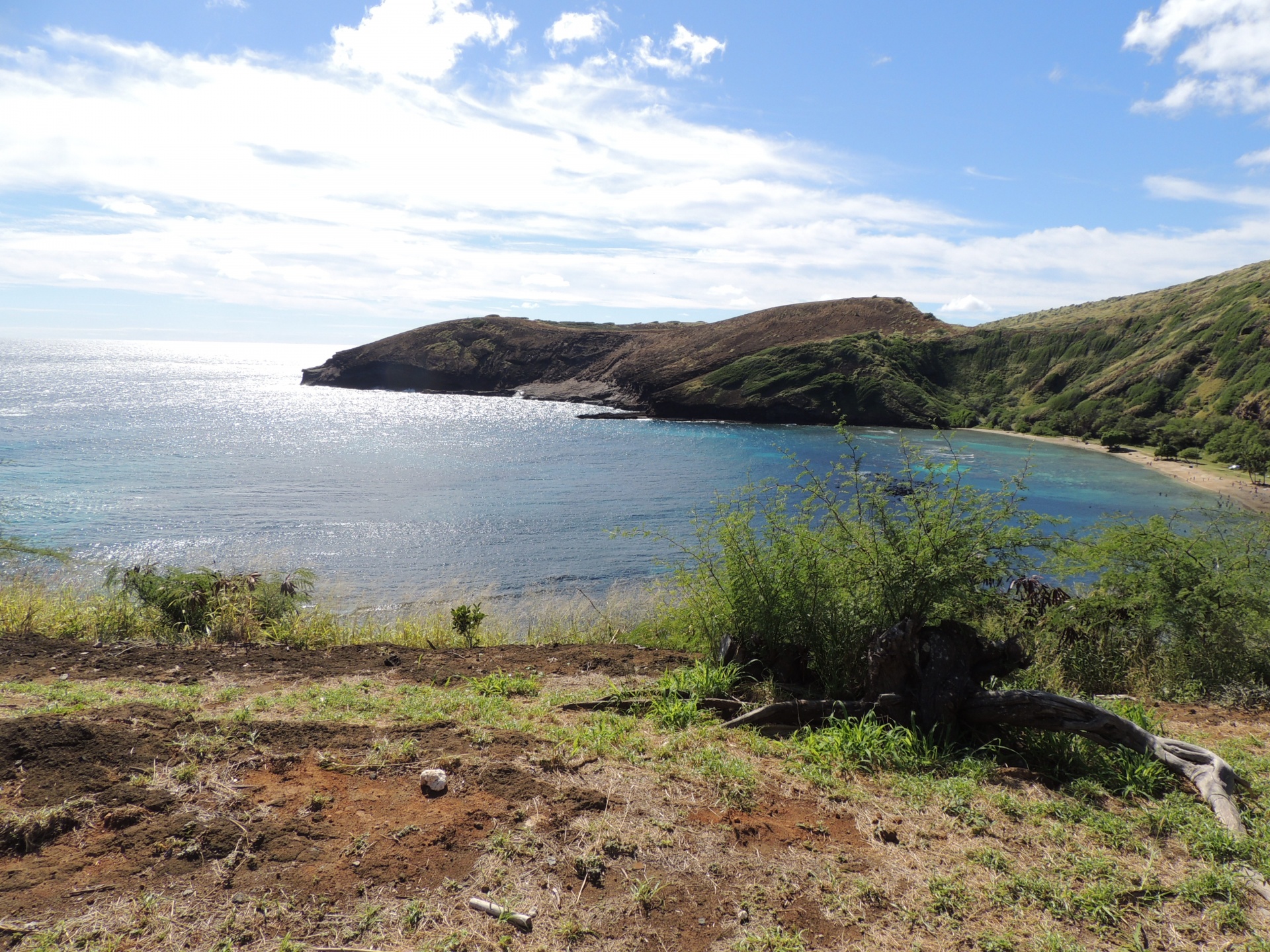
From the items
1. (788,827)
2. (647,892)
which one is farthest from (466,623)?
(647,892)

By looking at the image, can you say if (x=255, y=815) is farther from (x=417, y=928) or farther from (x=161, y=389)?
(x=161, y=389)

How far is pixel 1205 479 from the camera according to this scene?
43.9 meters

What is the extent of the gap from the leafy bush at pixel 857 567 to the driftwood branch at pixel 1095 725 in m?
0.80

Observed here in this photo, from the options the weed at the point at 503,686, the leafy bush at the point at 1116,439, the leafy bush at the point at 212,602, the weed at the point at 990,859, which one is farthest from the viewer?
the leafy bush at the point at 1116,439

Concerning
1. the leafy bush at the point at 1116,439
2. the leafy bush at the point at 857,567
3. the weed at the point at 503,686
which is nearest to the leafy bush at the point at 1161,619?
the leafy bush at the point at 857,567

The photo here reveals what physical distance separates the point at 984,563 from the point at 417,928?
5.05 m

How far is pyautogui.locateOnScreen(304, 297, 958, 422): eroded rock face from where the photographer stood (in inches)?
3593

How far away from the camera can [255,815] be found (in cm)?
415

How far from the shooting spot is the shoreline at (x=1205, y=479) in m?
36.4

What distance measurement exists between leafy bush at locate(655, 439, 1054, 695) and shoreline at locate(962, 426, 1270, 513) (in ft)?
97.0

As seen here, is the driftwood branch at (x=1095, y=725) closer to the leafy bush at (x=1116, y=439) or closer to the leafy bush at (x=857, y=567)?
the leafy bush at (x=857, y=567)

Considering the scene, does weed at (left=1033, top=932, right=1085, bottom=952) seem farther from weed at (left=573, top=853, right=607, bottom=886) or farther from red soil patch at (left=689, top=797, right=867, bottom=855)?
weed at (left=573, top=853, right=607, bottom=886)

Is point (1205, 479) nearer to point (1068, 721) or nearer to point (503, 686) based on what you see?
point (1068, 721)

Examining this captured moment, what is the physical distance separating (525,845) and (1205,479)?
54301mm
